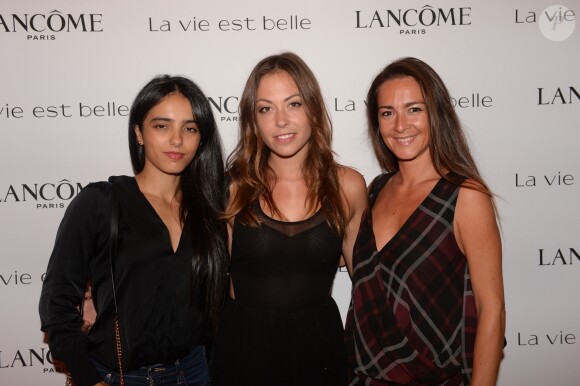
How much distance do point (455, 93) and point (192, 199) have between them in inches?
60.7

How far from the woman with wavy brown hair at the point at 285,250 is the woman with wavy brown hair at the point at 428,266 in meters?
0.17

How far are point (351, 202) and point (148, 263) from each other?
0.91m

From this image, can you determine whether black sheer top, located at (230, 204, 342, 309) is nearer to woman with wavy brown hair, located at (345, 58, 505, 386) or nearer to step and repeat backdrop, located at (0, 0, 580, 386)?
woman with wavy brown hair, located at (345, 58, 505, 386)

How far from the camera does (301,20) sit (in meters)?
2.63

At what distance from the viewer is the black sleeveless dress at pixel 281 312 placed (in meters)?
2.01

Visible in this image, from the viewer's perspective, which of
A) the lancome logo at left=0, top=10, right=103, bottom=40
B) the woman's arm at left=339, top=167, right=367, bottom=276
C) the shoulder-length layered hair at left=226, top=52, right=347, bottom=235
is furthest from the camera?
the lancome logo at left=0, top=10, right=103, bottom=40

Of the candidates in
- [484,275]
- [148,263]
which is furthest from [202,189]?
[484,275]

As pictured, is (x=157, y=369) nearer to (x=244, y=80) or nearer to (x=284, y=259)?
(x=284, y=259)

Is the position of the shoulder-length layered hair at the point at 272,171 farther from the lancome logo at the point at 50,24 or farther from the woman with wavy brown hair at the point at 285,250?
the lancome logo at the point at 50,24

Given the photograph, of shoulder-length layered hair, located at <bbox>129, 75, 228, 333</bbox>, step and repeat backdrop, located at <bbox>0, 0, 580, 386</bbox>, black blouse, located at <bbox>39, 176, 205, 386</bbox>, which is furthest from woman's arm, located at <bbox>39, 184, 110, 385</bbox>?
step and repeat backdrop, located at <bbox>0, 0, 580, 386</bbox>

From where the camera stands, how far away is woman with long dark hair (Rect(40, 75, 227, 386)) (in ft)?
5.66

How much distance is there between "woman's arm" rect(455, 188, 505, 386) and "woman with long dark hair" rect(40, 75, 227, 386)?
3.20 feet

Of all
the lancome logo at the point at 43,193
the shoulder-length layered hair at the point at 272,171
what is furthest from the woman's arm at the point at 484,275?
the lancome logo at the point at 43,193

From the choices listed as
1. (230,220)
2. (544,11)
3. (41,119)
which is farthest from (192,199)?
(544,11)
